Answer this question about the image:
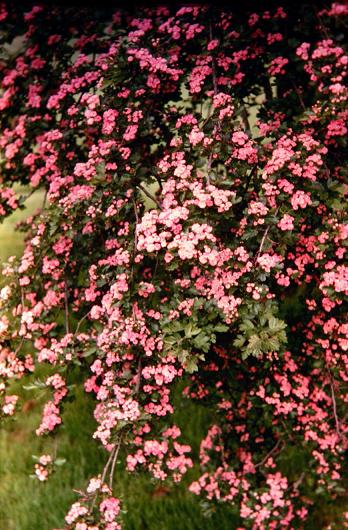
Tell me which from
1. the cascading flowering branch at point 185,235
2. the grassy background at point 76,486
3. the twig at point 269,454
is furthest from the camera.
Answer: the grassy background at point 76,486

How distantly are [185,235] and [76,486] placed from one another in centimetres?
240

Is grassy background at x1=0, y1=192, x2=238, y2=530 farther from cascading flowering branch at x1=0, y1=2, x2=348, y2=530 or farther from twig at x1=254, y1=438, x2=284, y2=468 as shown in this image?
twig at x1=254, y1=438, x2=284, y2=468

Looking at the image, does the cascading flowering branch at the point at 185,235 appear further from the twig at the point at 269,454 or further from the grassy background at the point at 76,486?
the grassy background at the point at 76,486

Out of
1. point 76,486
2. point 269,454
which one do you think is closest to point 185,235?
point 269,454

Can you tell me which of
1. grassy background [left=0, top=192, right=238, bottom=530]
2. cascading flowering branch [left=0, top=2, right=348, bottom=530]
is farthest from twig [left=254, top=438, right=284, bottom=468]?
grassy background [left=0, top=192, right=238, bottom=530]

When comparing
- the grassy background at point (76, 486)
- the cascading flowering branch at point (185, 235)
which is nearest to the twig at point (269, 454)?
the cascading flowering branch at point (185, 235)

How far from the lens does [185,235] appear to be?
5.28 ft

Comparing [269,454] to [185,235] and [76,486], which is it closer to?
[76,486]

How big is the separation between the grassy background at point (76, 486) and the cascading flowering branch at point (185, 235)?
262 mm

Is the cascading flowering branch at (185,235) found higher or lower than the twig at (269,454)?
higher

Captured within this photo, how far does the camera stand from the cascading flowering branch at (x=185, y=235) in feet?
5.85

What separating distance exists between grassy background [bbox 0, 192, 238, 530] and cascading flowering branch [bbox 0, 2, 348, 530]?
0.26 metres

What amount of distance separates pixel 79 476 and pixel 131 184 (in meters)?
2.22

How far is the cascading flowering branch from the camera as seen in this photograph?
1783 mm
